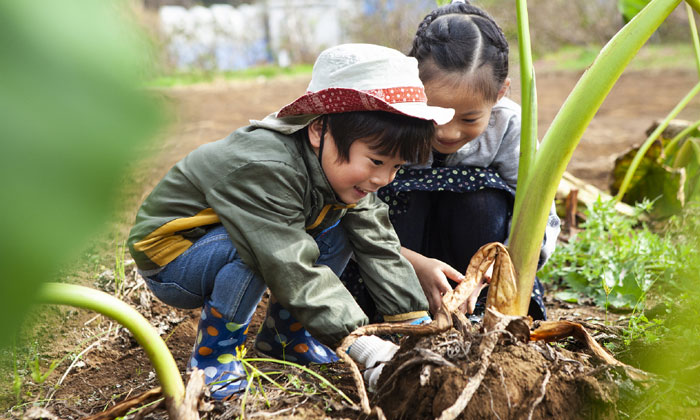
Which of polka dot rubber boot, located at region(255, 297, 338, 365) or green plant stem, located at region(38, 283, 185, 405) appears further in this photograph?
polka dot rubber boot, located at region(255, 297, 338, 365)

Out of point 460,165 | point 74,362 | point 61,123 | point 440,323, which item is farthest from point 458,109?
point 61,123

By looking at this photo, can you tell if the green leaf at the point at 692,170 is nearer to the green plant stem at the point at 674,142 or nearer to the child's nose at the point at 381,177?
the green plant stem at the point at 674,142

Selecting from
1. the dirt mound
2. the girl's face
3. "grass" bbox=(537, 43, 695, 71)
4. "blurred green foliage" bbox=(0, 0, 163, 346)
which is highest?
"blurred green foliage" bbox=(0, 0, 163, 346)

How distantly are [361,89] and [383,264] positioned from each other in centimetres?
45

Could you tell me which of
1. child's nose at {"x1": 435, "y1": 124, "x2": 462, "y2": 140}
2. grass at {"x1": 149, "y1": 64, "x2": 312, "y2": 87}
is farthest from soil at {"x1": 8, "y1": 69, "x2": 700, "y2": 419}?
grass at {"x1": 149, "y1": 64, "x2": 312, "y2": 87}

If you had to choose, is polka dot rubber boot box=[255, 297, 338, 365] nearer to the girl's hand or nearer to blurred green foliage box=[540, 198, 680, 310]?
the girl's hand

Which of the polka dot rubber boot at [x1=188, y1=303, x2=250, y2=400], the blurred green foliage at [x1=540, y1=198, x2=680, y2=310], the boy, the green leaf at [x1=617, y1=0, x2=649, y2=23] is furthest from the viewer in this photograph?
the green leaf at [x1=617, y1=0, x2=649, y2=23]

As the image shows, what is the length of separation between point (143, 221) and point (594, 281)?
152cm

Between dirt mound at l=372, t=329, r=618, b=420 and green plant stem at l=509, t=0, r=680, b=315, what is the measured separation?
20cm

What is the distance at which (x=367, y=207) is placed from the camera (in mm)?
1688

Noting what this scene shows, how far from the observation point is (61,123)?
0.25m

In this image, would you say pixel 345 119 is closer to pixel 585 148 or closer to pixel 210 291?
pixel 210 291

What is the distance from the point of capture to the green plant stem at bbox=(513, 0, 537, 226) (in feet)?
4.38

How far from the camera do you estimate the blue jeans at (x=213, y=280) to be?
1.43 meters
